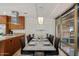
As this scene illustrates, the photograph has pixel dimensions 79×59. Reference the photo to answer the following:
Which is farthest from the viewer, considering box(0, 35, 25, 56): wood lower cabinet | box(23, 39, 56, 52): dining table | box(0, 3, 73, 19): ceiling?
box(23, 39, 56, 52): dining table

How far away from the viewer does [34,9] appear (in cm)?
274

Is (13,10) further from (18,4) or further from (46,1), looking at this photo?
(46,1)

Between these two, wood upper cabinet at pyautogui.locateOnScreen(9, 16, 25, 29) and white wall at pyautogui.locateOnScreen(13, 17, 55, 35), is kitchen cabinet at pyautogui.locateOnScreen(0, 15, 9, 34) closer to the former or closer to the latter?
wood upper cabinet at pyautogui.locateOnScreen(9, 16, 25, 29)

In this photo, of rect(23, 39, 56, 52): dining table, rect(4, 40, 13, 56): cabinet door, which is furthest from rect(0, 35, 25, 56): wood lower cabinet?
rect(23, 39, 56, 52): dining table

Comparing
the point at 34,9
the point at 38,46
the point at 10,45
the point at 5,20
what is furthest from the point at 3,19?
the point at 10,45

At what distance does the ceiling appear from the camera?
248 cm

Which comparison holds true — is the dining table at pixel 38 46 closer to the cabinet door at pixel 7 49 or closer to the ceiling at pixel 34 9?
the cabinet door at pixel 7 49

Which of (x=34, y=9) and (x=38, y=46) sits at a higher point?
(x=34, y=9)

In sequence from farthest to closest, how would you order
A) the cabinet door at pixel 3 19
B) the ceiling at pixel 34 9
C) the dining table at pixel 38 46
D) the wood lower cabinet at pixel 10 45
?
the dining table at pixel 38 46 → the wood lower cabinet at pixel 10 45 → the cabinet door at pixel 3 19 → the ceiling at pixel 34 9

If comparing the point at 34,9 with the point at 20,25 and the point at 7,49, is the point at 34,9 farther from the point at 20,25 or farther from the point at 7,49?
the point at 7,49

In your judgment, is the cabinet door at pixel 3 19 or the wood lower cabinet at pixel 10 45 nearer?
the cabinet door at pixel 3 19

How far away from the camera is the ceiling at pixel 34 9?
2.48 m

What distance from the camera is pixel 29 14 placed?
2770 millimetres

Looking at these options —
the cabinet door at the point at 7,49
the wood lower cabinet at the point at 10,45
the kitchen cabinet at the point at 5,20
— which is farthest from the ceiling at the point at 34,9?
the cabinet door at the point at 7,49
